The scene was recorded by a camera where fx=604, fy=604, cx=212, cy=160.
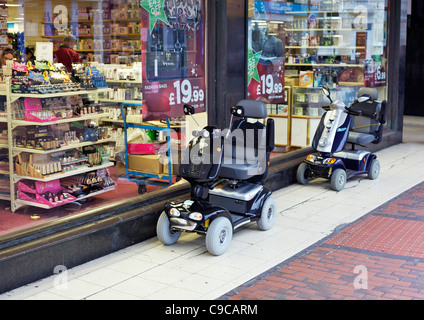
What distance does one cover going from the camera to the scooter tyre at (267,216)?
5902mm

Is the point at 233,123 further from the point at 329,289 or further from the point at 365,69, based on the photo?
the point at 365,69

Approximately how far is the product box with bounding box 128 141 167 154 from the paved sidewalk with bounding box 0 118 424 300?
1.23 meters

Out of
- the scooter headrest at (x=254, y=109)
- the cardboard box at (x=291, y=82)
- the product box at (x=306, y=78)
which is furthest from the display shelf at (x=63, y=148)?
the product box at (x=306, y=78)

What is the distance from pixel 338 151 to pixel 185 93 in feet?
7.92

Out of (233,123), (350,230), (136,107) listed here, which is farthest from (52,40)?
(350,230)

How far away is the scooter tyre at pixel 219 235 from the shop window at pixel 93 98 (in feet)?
3.63

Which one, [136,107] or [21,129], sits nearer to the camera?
[21,129]

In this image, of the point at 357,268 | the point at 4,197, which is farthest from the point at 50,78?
the point at 357,268

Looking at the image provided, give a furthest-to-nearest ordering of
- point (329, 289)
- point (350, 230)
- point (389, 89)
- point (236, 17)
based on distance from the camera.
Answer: point (389, 89)
point (236, 17)
point (350, 230)
point (329, 289)

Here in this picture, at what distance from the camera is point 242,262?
511cm

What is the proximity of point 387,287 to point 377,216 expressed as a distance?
2025 millimetres

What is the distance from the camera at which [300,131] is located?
8828mm

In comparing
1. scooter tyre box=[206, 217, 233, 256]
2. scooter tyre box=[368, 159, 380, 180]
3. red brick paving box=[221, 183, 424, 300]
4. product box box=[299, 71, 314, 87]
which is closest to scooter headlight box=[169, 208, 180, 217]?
scooter tyre box=[206, 217, 233, 256]

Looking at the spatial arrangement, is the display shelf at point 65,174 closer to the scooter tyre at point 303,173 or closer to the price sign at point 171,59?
the price sign at point 171,59
